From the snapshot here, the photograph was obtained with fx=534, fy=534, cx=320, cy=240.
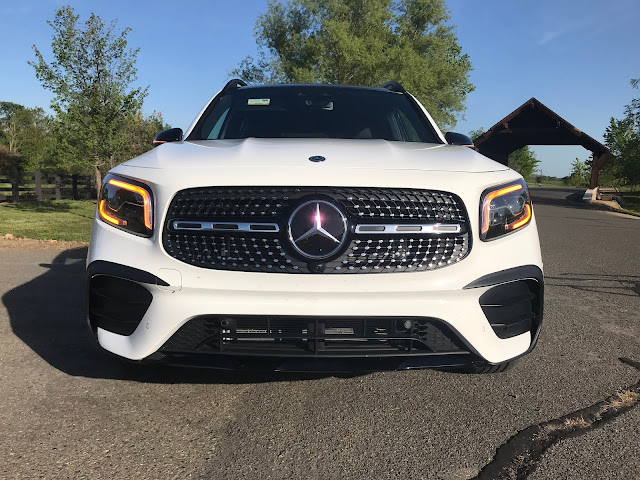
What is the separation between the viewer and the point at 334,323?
2.27 meters

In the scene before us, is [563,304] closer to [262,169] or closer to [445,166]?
[445,166]

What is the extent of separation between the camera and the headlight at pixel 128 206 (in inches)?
92.7

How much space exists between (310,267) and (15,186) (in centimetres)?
2209

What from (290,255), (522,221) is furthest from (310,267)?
(522,221)

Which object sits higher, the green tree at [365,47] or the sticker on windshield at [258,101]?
the green tree at [365,47]

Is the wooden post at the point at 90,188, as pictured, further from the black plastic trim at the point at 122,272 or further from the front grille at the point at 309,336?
the front grille at the point at 309,336

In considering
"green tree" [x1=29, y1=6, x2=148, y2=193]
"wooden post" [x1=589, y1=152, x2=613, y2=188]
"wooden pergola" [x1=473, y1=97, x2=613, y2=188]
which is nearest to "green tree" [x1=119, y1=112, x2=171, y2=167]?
"green tree" [x1=29, y1=6, x2=148, y2=193]

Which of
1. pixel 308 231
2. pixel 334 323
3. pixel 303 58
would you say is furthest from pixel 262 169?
pixel 303 58

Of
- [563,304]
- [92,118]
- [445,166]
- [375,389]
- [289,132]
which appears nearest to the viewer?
[445,166]

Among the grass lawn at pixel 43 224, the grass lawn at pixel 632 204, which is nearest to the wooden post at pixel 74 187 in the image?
the grass lawn at pixel 43 224

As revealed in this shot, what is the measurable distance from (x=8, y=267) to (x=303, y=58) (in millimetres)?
24952

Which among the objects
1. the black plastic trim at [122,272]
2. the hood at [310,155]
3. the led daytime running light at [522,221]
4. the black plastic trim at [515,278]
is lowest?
the black plastic trim at [122,272]

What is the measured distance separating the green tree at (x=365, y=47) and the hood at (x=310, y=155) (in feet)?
73.8

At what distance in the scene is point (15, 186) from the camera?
20.8 metres
